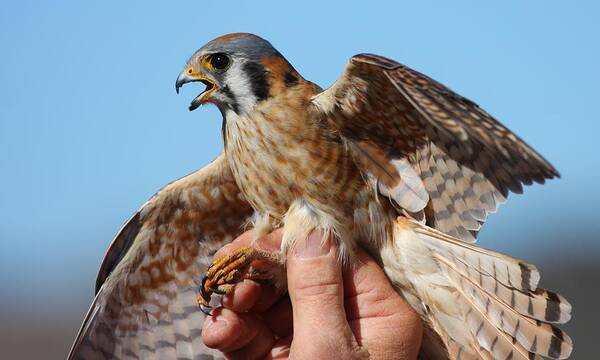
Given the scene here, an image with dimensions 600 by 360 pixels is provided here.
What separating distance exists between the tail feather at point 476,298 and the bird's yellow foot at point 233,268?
0.65m

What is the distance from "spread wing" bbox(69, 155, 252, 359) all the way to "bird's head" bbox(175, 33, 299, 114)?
0.47 m

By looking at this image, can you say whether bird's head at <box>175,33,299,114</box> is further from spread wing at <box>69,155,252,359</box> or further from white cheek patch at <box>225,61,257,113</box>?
spread wing at <box>69,155,252,359</box>

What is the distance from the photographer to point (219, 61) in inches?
226

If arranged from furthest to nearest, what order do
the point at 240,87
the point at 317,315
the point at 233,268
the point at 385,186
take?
the point at 240,87, the point at 385,186, the point at 233,268, the point at 317,315

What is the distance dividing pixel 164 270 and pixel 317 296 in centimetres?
154

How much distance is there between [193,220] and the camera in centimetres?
621

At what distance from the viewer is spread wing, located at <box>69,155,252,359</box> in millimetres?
6105

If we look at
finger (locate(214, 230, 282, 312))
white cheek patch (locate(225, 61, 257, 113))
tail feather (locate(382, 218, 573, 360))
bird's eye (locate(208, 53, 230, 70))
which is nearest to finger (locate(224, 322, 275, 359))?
finger (locate(214, 230, 282, 312))

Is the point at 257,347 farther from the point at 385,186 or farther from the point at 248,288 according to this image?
the point at 385,186

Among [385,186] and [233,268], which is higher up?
[385,186]

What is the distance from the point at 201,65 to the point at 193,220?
3.19ft

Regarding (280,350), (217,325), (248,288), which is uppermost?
(248,288)

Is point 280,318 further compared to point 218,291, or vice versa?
point 280,318

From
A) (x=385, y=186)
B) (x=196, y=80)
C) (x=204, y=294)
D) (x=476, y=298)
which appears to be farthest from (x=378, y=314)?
(x=196, y=80)
